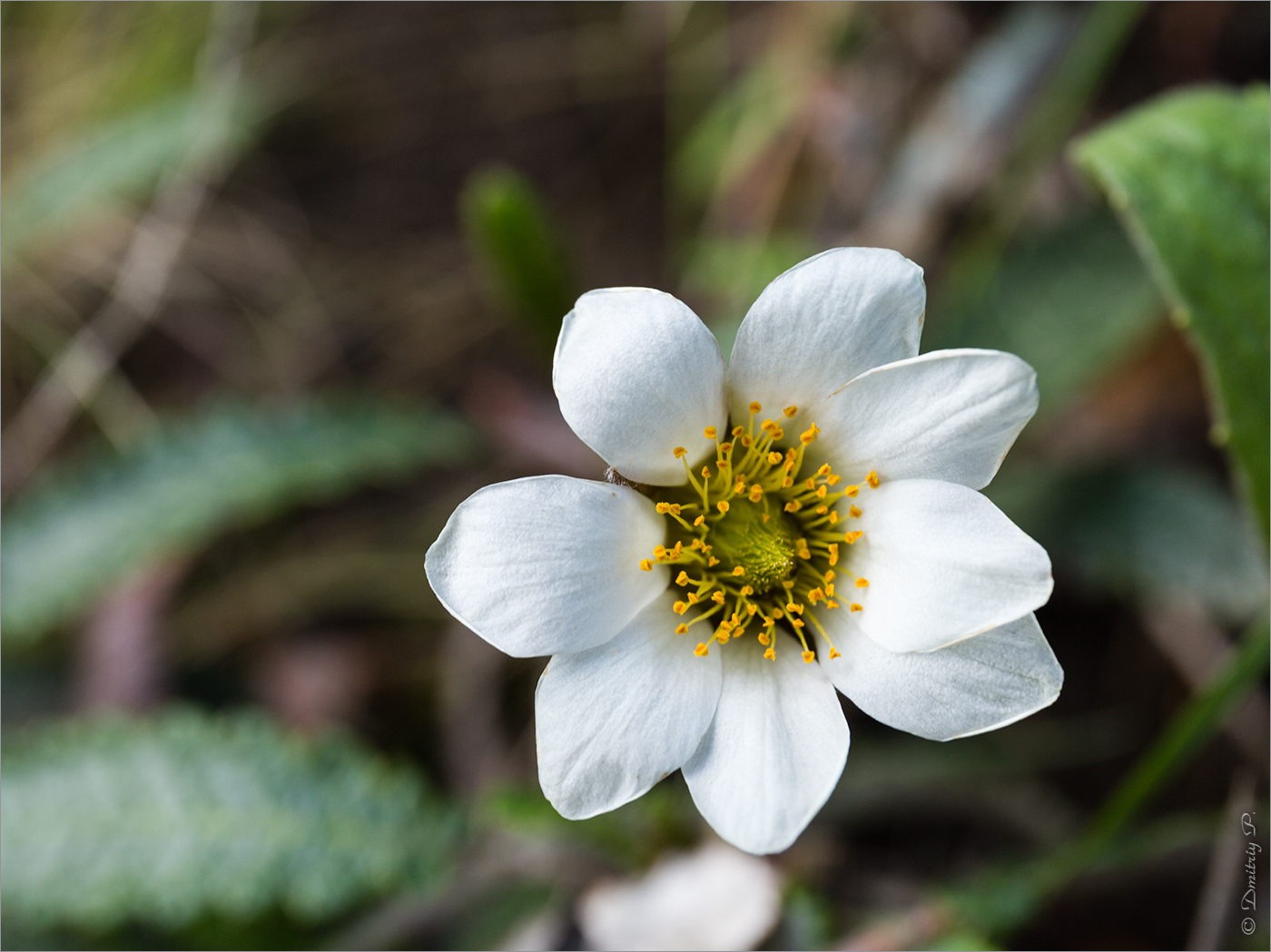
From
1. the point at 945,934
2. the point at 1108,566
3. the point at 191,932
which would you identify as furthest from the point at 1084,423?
the point at 191,932

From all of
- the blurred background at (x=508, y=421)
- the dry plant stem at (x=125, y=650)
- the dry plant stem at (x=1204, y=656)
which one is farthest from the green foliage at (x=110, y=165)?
the dry plant stem at (x=1204, y=656)

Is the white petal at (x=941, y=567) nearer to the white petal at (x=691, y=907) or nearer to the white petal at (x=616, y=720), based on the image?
the white petal at (x=616, y=720)

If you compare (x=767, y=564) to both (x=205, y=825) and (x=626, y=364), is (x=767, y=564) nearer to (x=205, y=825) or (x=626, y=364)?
(x=626, y=364)

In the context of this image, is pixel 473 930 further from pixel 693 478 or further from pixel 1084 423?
pixel 1084 423

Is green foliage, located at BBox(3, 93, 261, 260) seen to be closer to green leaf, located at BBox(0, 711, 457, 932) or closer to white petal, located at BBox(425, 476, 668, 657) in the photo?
green leaf, located at BBox(0, 711, 457, 932)

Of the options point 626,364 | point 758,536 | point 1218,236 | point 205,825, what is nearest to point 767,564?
point 758,536

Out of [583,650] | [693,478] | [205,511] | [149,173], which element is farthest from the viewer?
[149,173]
